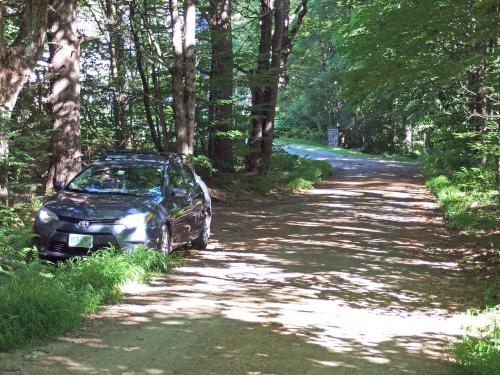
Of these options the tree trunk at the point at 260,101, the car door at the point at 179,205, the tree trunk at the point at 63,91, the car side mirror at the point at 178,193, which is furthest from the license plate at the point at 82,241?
the tree trunk at the point at 260,101

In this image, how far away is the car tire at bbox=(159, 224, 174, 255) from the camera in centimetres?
801

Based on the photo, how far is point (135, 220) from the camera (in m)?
7.52

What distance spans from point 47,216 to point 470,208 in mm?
10807

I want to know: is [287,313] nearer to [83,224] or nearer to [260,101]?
[83,224]

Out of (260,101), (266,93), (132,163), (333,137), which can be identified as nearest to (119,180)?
(132,163)

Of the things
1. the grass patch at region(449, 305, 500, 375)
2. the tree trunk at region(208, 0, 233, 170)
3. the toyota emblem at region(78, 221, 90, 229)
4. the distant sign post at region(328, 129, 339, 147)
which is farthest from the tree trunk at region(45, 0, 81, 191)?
the distant sign post at region(328, 129, 339, 147)

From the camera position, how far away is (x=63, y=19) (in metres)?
11.4

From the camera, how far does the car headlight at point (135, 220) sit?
7.45 metres

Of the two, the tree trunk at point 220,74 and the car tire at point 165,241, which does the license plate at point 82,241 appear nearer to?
the car tire at point 165,241

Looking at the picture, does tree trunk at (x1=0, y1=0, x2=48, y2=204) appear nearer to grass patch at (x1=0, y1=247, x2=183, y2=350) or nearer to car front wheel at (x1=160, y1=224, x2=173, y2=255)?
grass patch at (x1=0, y1=247, x2=183, y2=350)

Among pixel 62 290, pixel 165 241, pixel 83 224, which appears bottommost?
pixel 62 290

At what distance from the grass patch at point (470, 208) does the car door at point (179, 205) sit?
21.5 feet

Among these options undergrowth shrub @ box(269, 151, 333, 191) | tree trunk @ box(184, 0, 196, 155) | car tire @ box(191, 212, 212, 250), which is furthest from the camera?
undergrowth shrub @ box(269, 151, 333, 191)

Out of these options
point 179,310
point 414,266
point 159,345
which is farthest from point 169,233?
point 414,266
